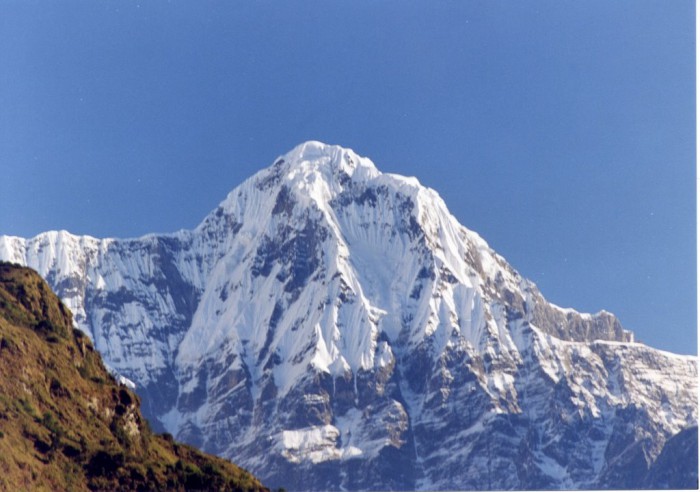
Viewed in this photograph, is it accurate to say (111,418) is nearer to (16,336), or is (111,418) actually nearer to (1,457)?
(16,336)

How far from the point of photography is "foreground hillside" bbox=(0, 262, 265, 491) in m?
142

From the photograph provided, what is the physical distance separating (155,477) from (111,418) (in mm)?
8437

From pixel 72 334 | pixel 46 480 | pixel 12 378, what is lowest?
pixel 46 480

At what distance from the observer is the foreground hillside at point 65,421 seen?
142 m

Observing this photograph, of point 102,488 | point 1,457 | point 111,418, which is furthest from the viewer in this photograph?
point 111,418

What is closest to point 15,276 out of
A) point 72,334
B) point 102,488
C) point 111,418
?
point 72,334

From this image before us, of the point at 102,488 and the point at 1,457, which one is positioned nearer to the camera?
the point at 1,457

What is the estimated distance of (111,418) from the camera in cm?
15638

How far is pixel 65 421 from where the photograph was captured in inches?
5851

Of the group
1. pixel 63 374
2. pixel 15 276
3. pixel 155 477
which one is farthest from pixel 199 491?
pixel 15 276

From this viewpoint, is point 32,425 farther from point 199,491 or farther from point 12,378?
point 199,491

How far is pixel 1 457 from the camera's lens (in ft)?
445

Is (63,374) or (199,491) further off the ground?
(63,374)

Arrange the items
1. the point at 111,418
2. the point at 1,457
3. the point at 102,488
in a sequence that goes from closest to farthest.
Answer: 1. the point at 1,457
2. the point at 102,488
3. the point at 111,418
